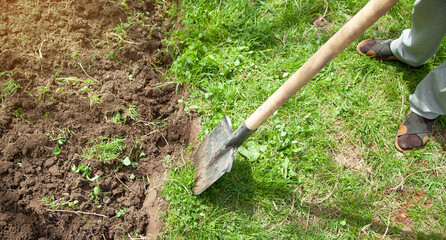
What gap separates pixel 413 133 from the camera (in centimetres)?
253

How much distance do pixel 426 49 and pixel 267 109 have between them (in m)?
→ 1.67

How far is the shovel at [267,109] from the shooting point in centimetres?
151

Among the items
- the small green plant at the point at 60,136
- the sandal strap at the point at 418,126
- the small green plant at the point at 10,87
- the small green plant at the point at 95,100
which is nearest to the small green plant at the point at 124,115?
the small green plant at the point at 95,100

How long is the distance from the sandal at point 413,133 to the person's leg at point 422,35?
0.53m

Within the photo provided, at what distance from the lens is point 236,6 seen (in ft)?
10.0

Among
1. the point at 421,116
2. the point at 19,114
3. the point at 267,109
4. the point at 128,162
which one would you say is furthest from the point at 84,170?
the point at 421,116

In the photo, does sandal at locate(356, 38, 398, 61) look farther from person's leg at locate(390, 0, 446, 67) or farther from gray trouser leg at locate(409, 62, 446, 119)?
gray trouser leg at locate(409, 62, 446, 119)

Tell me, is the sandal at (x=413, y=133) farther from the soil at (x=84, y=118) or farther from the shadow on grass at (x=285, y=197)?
the soil at (x=84, y=118)

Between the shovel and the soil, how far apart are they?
36cm

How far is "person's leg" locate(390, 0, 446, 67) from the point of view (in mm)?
2197

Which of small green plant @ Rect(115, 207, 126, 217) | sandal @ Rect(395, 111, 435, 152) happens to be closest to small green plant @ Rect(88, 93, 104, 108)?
small green plant @ Rect(115, 207, 126, 217)

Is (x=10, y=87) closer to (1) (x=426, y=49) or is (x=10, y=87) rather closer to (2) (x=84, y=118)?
(2) (x=84, y=118)

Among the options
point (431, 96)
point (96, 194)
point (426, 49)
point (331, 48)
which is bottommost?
point (96, 194)

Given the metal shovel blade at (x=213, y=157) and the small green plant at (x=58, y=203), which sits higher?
the metal shovel blade at (x=213, y=157)
